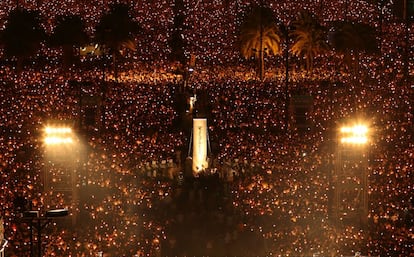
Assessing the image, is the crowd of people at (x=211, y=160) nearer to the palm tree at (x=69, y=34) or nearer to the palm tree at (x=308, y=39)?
the palm tree at (x=308, y=39)

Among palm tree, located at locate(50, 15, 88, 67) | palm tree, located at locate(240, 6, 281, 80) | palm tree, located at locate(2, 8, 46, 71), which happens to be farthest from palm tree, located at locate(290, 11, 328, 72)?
palm tree, located at locate(2, 8, 46, 71)

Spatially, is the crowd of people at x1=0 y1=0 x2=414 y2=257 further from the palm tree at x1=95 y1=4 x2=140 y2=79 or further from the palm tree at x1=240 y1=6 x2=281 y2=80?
the palm tree at x1=95 y1=4 x2=140 y2=79

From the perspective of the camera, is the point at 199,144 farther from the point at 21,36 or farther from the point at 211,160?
the point at 21,36

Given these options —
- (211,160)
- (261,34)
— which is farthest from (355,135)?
(261,34)

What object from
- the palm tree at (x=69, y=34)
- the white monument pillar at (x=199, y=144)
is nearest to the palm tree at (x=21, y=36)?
the palm tree at (x=69, y=34)

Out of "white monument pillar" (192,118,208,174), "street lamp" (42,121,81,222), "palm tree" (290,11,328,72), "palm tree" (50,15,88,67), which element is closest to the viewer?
"street lamp" (42,121,81,222)

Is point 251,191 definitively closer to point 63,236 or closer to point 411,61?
point 63,236
